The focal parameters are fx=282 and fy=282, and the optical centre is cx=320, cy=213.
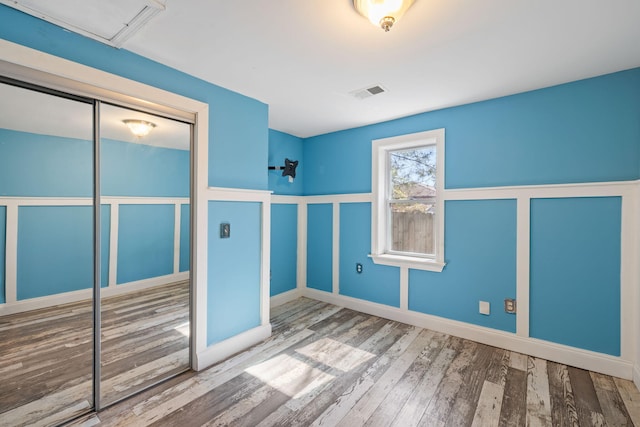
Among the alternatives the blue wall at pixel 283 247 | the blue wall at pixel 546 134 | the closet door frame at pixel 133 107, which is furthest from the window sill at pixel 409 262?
the closet door frame at pixel 133 107

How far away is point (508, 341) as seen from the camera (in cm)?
262

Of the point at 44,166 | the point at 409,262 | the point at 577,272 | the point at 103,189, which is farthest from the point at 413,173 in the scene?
the point at 44,166

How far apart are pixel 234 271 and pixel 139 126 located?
138 centimetres

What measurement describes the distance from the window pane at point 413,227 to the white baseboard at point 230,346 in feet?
6.02

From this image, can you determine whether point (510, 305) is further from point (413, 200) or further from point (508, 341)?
point (413, 200)

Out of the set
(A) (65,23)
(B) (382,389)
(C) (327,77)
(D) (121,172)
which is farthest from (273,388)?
(A) (65,23)

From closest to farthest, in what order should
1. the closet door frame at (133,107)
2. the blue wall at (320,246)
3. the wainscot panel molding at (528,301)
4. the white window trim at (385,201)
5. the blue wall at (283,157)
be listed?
the closet door frame at (133,107)
the wainscot panel molding at (528,301)
the white window trim at (385,201)
the blue wall at (283,157)
the blue wall at (320,246)

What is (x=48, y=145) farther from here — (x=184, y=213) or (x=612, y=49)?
Result: (x=612, y=49)

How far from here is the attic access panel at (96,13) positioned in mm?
1440

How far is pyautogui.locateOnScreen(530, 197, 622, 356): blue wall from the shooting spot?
7.30 ft

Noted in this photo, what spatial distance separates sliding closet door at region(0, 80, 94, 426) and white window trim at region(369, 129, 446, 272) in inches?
107

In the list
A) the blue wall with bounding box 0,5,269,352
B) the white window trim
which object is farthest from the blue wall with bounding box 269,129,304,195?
the white window trim

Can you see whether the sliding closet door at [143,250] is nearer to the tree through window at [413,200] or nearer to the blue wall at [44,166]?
the blue wall at [44,166]

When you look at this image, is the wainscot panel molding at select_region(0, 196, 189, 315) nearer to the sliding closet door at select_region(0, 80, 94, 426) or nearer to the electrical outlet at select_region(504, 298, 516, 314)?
the sliding closet door at select_region(0, 80, 94, 426)
